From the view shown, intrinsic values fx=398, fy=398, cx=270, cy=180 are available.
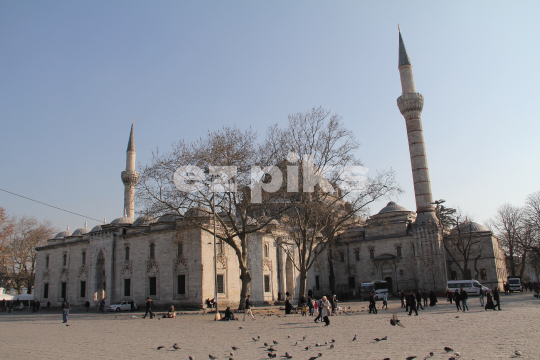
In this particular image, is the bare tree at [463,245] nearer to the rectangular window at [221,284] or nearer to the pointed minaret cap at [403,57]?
the pointed minaret cap at [403,57]

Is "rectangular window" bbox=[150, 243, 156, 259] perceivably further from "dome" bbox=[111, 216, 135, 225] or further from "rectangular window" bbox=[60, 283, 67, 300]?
"rectangular window" bbox=[60, 283, 67, 300]

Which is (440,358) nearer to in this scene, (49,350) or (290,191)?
(49,350)

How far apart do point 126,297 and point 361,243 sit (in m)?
25.0

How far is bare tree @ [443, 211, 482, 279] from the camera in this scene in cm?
4066

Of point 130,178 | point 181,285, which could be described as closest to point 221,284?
point 181,285

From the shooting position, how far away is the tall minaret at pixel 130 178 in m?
43.3

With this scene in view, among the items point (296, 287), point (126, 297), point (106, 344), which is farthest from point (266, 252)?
point (106, 344)

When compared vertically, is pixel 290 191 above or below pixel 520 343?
above

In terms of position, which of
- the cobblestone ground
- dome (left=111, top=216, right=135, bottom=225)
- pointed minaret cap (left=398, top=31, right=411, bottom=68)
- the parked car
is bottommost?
the parked car

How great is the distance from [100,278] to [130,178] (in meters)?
11.4

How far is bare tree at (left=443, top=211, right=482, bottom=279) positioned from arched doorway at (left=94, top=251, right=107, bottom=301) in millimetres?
34414

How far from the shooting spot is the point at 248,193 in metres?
23.3

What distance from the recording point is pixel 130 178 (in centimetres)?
4325

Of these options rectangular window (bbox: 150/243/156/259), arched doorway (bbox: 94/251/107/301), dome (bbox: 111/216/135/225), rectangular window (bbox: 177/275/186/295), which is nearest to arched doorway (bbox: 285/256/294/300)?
rectangular window (bbox: 177/275/186/295)
